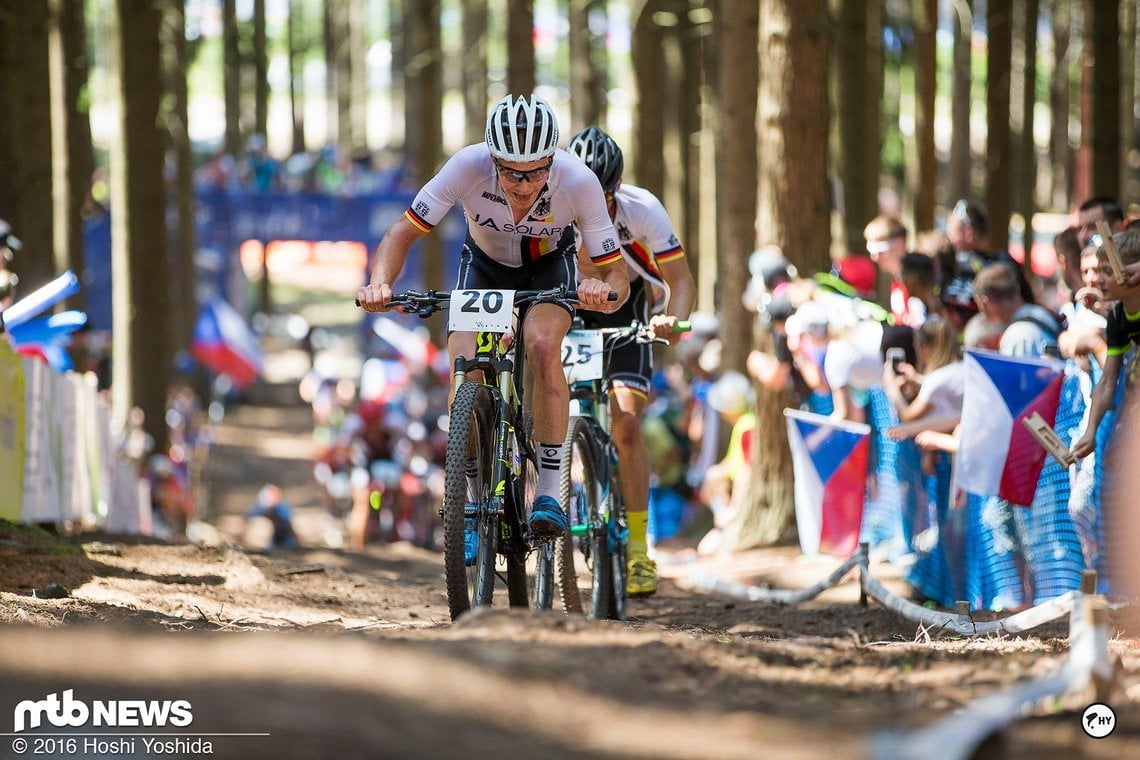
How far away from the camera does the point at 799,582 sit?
1064 centimetres

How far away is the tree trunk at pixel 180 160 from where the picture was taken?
26.0 meters

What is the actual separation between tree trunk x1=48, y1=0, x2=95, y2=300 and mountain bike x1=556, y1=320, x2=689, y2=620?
1111 centimetres

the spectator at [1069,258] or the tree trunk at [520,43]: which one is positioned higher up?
the tree trunk at [520,43]

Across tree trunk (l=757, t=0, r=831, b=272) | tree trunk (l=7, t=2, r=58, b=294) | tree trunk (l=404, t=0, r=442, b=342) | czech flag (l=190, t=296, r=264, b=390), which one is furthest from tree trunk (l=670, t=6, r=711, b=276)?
tree trunk (l=757, t=0, r=831, b=272)

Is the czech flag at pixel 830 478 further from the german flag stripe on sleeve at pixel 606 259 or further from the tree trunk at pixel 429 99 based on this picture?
the tree trunk at pixel 429 99

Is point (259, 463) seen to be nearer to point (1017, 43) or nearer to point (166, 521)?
point (166, 521)

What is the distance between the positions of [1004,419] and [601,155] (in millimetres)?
2504

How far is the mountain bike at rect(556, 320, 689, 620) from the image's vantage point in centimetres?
734

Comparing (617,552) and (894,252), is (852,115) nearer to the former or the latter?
(894,252)

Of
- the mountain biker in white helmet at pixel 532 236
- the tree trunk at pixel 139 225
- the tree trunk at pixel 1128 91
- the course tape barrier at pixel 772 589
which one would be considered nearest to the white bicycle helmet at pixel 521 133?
the mountain biker in white helmet at pixel 532 236

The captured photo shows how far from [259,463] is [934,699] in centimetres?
2360

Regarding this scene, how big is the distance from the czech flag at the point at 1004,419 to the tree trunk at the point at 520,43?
11.7 m

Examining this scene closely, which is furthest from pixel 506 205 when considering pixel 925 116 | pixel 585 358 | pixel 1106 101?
pixel 925 116

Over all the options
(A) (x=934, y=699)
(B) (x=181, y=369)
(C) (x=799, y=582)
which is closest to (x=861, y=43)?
(C) (x=799, y=582)
